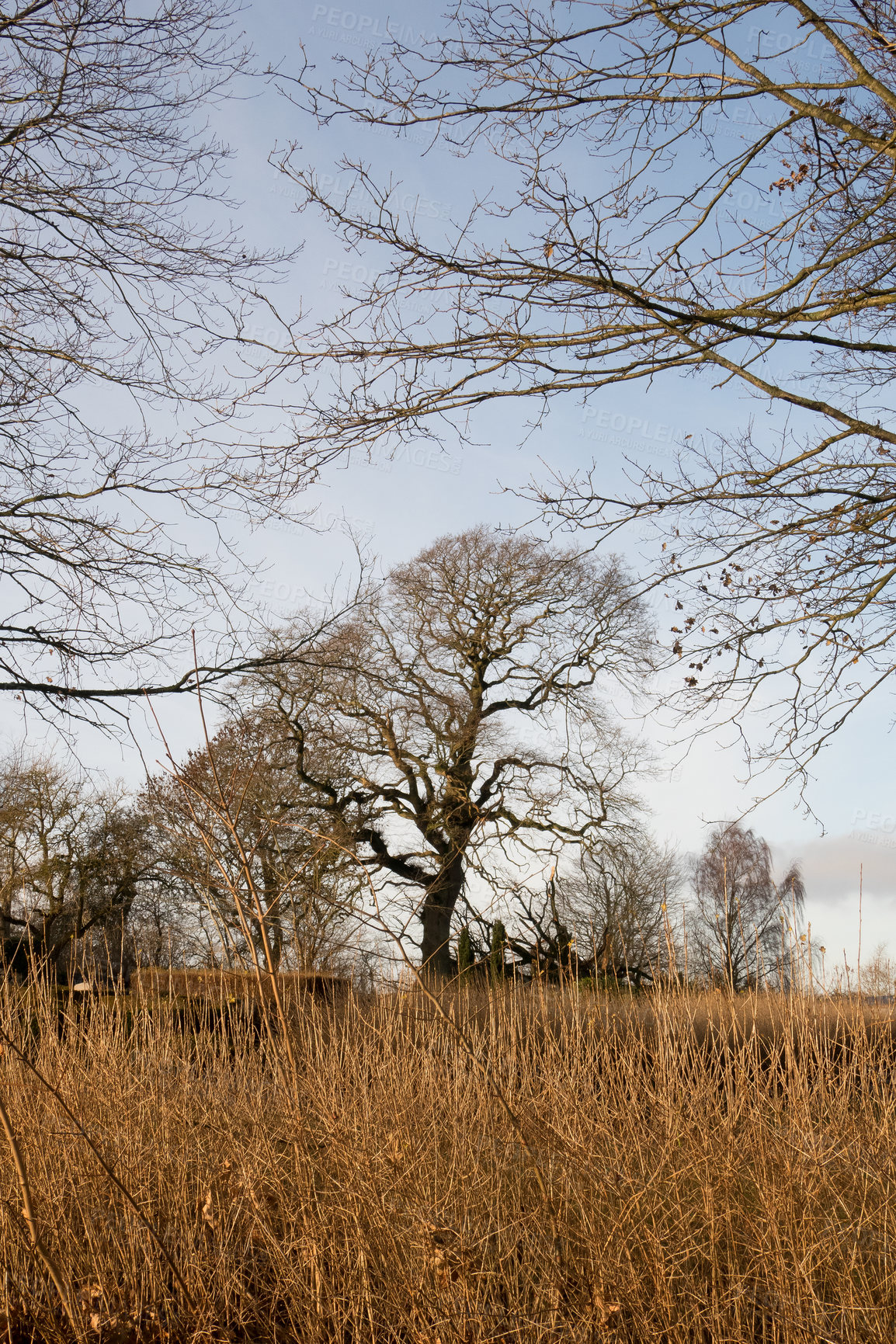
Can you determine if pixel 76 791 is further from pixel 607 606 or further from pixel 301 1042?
pixel 301 1042

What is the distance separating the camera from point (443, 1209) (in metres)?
2.86

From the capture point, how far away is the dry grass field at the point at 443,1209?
2609 millimetres

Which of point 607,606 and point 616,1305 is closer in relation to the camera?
point 616,1305

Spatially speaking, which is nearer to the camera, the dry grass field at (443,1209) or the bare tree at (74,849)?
the dry grass field at (443,1209)

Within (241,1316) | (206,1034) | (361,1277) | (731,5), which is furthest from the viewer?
(206,1034)

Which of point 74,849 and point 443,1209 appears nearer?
point 443,1209

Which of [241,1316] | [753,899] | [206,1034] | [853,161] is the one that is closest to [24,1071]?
[206,1034]

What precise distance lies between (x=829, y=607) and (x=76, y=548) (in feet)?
14.3

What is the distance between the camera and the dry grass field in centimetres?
261

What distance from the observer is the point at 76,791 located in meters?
18.5

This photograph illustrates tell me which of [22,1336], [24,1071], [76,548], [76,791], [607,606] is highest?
[607,606]

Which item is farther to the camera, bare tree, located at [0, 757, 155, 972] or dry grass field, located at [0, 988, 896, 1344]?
bare tree, located at [0, 757, 155, 972]

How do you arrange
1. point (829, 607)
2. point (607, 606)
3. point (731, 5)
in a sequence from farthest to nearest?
point (607, 606), point (829, 607), point (731, 5)

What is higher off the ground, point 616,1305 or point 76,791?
point 76,791
